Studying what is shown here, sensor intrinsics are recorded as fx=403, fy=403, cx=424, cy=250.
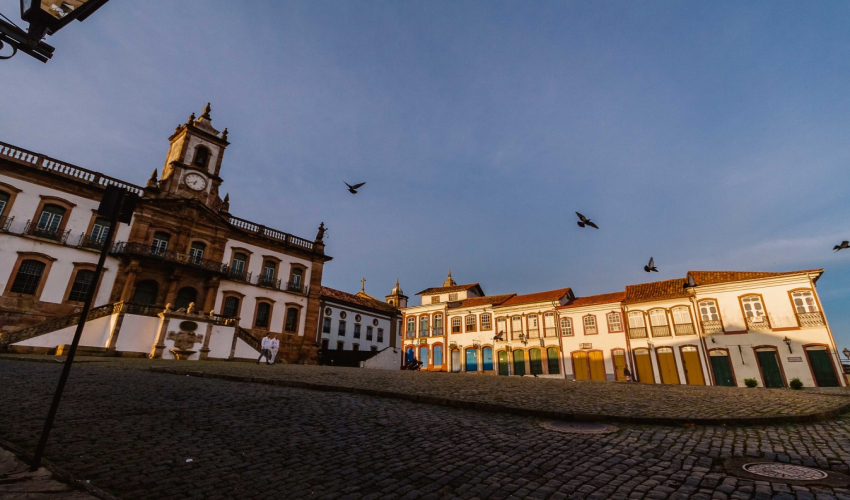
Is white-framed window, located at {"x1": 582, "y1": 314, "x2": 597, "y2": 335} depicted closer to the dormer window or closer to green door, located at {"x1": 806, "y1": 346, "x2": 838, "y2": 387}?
green door, located at {"x1": 806, "y1": 346, "x2": 838, "y2": 387}

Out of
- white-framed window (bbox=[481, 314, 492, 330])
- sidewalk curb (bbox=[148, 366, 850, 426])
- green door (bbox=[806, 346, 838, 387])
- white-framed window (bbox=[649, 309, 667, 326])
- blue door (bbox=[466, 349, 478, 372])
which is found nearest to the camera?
sidewalk curb (bbox=[148, 366, 850, 426])

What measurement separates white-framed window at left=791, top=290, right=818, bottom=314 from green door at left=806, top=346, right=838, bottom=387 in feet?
7.47

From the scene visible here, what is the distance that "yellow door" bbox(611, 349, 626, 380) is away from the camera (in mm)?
29359

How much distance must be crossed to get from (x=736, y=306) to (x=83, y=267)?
40.5 meters

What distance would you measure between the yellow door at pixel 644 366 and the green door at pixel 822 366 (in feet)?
27.4

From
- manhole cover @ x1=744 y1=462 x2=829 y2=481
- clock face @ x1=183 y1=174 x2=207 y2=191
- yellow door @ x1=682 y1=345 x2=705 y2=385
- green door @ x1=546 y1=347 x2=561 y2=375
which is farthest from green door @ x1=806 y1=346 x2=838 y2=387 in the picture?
clock face @ x1=183 y1=174 x2=207 y2=191

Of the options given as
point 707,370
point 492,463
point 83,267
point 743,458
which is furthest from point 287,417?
point 707,370

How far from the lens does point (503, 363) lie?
35281 mm

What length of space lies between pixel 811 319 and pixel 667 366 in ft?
27.1

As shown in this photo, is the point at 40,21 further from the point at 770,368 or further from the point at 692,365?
the point at 770,368

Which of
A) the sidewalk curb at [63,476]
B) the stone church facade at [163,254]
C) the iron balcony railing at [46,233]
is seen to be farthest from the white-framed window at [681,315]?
the iron balcony railing at [46,233]

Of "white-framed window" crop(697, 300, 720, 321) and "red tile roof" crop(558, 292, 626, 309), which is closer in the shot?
"white-framed window" crop(697, 300, 720, 321)

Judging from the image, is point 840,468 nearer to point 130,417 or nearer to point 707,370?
point 130,417

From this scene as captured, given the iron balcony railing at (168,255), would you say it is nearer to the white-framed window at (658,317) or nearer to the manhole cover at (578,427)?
the manhole cover at (578,427)
